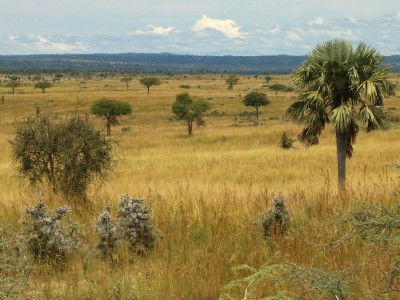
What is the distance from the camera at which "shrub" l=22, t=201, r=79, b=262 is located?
16.4ft

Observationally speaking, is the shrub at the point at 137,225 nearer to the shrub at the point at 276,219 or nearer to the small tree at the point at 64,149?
the shrub at the point at 276,219

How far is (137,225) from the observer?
5395 millimetres

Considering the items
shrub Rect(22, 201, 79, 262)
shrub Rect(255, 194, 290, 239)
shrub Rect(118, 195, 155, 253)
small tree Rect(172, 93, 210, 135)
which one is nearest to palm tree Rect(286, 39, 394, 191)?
shrub Rect(255, 194, 290, 239)

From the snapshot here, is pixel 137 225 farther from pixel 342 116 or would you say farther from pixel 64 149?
pixel 342 116

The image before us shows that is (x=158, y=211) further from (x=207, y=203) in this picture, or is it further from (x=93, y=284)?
(x=93, y=284)

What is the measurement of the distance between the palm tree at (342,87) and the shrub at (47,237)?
6.62m

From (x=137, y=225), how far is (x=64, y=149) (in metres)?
4.85

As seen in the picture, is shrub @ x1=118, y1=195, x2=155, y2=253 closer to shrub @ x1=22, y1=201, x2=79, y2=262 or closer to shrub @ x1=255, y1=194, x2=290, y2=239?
shrub @ x1=22, y1=201, x2=79, y2=262

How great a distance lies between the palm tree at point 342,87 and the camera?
10.2 metres

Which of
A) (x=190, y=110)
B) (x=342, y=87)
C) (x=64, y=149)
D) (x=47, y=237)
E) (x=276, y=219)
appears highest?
(x=342, y=87)

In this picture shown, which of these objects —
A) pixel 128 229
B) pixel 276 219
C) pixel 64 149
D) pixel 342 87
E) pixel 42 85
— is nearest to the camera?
pixel 128 229

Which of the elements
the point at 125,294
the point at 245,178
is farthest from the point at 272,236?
the point at 245,178

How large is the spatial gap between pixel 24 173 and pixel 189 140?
28578 mm

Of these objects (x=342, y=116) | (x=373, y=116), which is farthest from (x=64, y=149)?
(x=373, y=116)
